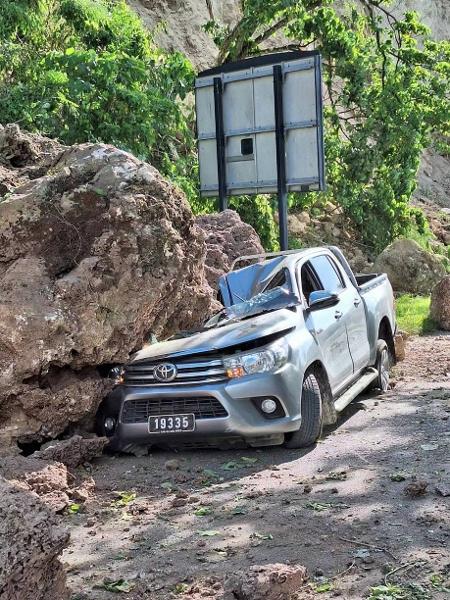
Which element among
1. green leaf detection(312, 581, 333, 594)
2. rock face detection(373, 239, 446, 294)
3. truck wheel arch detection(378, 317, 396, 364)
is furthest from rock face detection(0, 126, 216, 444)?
rock face detection(373, 239, 446, 294)

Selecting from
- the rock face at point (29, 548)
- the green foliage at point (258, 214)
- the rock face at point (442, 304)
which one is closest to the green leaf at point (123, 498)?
the rock face at point (29, 548)

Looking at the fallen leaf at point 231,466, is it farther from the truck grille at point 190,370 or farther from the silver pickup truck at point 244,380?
the truck grille at point 190,370

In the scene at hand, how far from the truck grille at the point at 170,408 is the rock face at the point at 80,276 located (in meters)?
0.32

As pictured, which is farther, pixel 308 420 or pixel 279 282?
pixel 279 282

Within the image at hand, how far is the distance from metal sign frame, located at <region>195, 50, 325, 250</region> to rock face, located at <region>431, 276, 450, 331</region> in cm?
253

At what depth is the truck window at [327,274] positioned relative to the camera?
8.34 m

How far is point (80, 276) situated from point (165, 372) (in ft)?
3.44

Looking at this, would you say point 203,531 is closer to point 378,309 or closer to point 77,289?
point 77,289

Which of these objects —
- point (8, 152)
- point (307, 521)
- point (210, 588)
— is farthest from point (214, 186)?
point (210, 588)

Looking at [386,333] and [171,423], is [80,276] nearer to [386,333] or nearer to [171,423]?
[171,423]

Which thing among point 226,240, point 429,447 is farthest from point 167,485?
point 226,240

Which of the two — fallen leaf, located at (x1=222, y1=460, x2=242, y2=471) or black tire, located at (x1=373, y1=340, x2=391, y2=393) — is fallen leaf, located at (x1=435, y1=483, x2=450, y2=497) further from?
black tire, located at (x1=373, y1=340, x2=391, y2=393)

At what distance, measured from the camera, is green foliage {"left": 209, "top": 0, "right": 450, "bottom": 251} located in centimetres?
1814

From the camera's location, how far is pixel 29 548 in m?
3.70
